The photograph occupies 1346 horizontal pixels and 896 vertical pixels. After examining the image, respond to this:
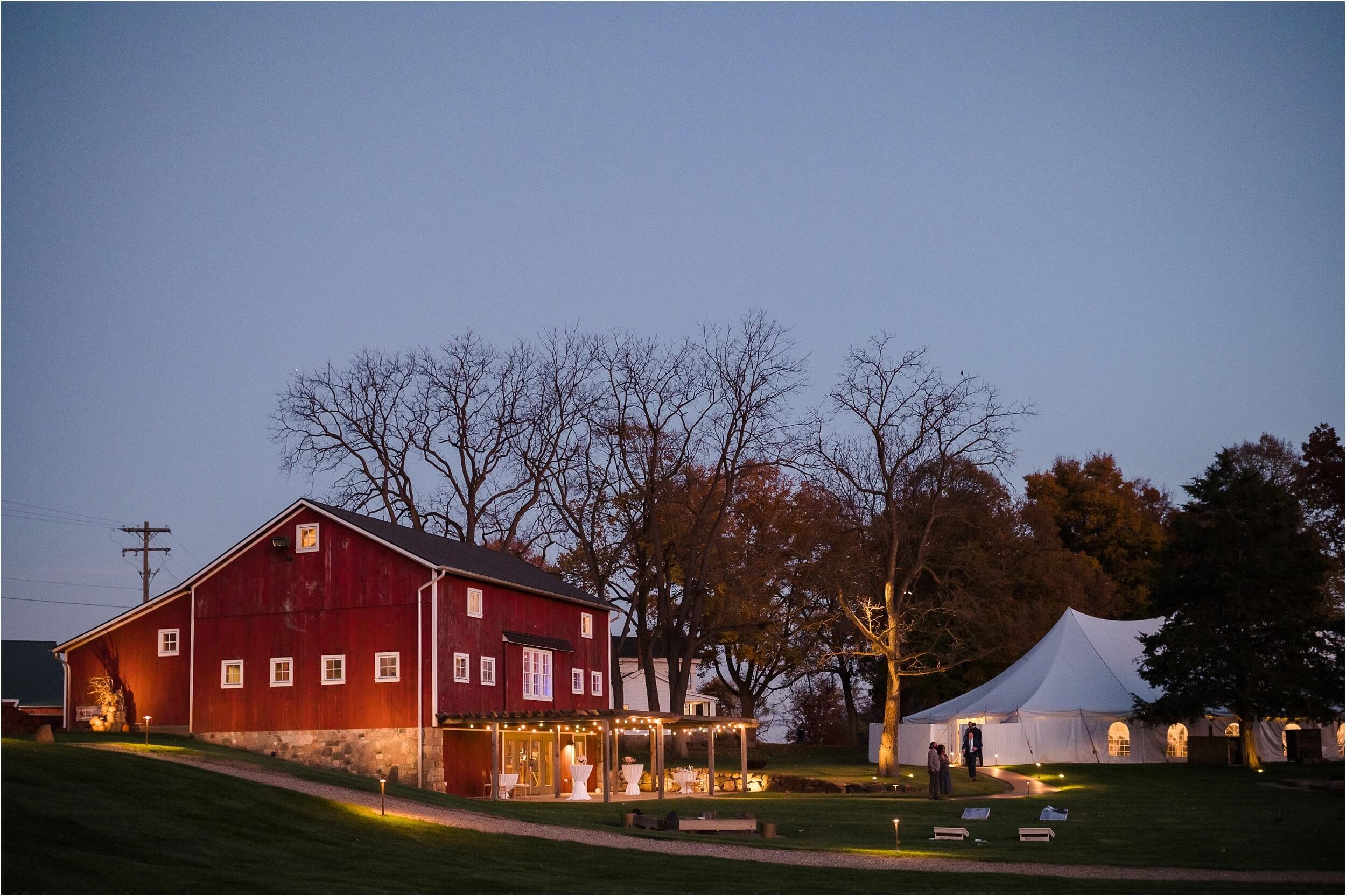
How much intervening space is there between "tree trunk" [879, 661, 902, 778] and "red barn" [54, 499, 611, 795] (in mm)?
9298

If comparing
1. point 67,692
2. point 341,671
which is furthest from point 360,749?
point 67,692

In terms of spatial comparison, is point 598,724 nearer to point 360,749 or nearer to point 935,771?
point 360,749

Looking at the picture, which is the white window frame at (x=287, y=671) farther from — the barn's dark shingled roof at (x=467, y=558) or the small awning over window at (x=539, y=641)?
the small awning over window at (x=539, y=641)

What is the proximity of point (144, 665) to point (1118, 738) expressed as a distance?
30.2 m

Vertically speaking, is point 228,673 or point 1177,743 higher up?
point 228,673

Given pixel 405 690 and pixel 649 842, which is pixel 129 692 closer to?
pixel 405 690

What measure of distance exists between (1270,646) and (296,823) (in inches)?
1252

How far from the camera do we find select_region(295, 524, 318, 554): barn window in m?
35.6

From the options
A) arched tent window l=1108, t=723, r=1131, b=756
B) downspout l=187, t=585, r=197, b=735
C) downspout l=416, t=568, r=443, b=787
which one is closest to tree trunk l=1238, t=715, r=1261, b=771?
arched tent window l=1108, t=723, r=1131, b=756

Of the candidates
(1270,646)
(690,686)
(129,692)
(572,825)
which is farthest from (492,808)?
(690,686)

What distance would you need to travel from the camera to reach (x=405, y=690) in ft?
111

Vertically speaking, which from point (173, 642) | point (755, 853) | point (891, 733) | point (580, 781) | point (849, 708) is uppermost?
point (173, 642)

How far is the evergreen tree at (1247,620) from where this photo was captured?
132ft

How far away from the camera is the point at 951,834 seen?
2120 cm
